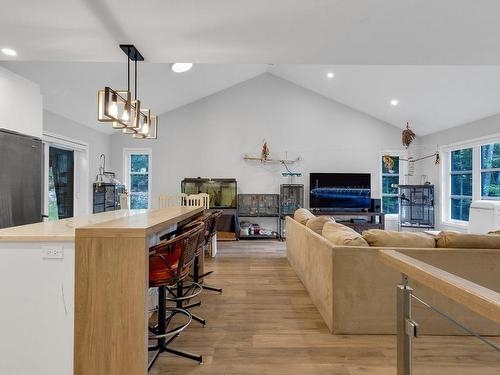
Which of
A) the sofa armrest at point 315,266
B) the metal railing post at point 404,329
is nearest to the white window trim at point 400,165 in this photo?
the sofa armrest at point 315,266

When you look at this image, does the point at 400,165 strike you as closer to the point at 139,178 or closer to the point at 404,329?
the point at 139,178

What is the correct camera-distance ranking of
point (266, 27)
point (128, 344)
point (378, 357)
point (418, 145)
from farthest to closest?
point (418, 145) < point (266, 27) < point (378, 357) < point (128, 344)

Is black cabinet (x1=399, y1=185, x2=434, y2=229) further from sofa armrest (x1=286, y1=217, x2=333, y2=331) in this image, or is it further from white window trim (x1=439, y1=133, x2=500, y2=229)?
sofa armrest (x1=286, y1=217, x2=333, y2=331)

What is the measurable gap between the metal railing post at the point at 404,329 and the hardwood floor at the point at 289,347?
84 centimetres

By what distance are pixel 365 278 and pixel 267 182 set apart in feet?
15.9

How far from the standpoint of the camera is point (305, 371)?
1960mm

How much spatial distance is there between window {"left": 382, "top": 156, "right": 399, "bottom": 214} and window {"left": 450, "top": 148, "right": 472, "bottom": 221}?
48.7 inches

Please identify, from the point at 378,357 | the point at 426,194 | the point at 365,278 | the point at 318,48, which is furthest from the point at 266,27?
the point at 426,194

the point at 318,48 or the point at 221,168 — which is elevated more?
the point at 318,48

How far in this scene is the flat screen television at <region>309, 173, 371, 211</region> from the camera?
22.8 ft

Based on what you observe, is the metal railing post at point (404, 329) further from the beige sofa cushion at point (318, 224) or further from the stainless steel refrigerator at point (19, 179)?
the stainless steel refrigerator at point (19, 179)

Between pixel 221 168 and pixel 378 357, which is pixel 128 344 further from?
pixel 221 168

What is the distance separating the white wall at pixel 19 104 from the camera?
314 centimetres

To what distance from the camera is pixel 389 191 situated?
24.0 feet
